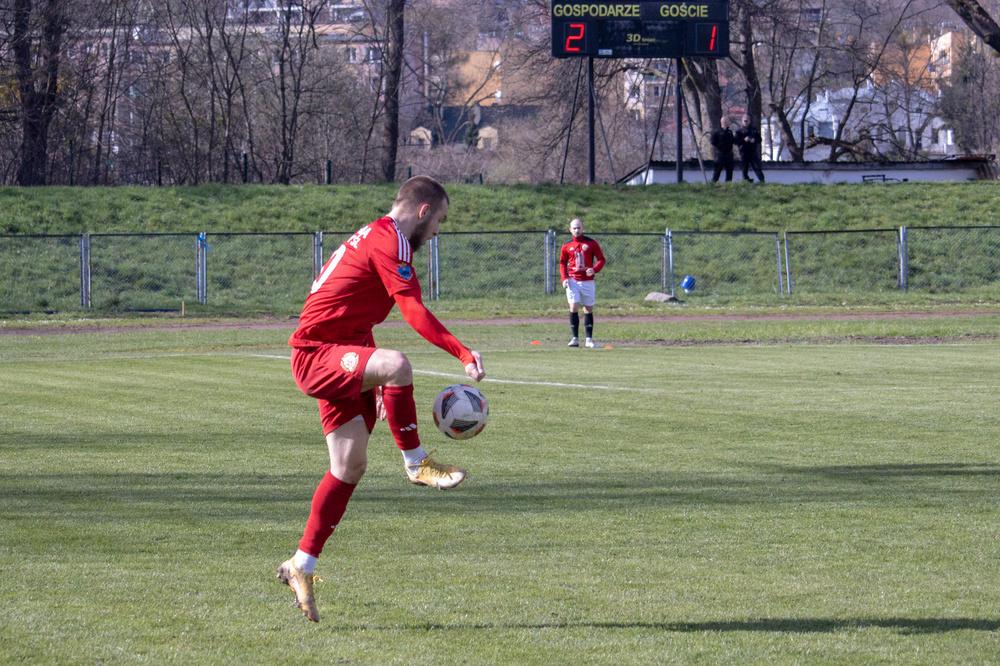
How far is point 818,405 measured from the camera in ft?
45.4

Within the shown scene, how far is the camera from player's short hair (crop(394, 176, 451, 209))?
20.4ft

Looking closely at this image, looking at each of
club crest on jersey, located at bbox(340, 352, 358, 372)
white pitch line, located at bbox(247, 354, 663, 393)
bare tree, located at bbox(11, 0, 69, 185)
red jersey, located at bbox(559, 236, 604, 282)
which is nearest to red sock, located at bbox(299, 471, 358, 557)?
club crest on jersey, located at bbox(340, 352, 358, 372)

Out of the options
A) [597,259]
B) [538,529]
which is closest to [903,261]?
[597,259]

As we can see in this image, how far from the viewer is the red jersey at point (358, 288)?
237 inches

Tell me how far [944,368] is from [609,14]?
22244 millimetres

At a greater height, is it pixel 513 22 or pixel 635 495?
pixel 513 22

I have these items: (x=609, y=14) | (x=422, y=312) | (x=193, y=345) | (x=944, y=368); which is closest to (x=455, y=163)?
(x=609, y=14)

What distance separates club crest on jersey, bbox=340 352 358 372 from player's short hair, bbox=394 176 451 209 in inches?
29.5

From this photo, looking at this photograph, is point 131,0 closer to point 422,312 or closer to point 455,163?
point 455,163

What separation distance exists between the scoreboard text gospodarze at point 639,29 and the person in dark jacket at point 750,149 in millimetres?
5304

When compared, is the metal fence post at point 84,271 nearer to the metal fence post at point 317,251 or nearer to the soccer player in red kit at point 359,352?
the metal fence post at point 317,251

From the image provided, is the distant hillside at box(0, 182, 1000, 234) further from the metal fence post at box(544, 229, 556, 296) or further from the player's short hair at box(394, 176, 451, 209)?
the player's short hair at box(394, 176, 451, 209)

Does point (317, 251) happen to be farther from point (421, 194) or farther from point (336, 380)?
point (336, 380)

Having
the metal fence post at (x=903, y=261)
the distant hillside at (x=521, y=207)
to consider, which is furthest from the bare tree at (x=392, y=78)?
the metal fence post at (x=903, y=261)
